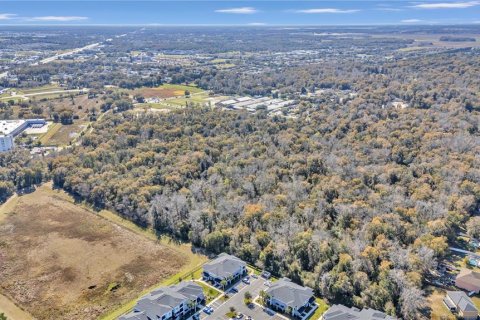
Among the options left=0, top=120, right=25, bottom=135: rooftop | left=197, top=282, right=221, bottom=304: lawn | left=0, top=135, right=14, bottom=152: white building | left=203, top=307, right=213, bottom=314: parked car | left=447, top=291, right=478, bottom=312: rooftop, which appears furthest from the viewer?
left=0, top=120, right=25, bottom=135: rooftop

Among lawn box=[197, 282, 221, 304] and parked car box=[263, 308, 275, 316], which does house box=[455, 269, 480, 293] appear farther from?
lawn box=[197, 282, 221, 304]

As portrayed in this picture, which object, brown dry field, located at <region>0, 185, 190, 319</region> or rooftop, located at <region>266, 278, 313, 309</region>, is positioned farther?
brown dry field, located at <region>0, 185, 190, 319</region>

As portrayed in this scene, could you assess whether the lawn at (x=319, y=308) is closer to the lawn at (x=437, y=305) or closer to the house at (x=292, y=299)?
the house at (x=292, y=299)

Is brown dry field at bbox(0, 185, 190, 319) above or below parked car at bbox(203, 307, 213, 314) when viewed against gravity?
below

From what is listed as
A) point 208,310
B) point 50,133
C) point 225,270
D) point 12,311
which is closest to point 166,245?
point 225,270

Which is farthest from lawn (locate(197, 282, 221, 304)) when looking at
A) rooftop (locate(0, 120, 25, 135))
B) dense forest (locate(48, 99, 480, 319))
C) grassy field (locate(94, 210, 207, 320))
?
rooftop (locate(0, 120, 25, 135))

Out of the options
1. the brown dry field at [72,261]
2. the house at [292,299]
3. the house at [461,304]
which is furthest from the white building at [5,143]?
the house at [461,304]
